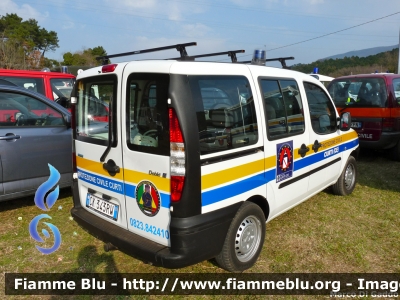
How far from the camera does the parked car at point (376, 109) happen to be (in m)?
6.11

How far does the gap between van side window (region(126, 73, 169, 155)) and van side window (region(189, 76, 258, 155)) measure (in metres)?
0.24

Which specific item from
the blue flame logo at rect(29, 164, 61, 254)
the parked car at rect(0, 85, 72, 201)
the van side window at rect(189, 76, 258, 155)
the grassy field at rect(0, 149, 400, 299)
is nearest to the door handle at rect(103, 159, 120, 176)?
the van side window at rect(189, 76, 258, 155)

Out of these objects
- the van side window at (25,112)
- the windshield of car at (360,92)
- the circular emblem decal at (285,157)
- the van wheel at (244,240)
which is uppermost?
the windshield of car at (360,92)

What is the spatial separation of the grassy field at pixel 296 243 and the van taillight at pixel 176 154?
1.03 meters

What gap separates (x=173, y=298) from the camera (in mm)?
2650

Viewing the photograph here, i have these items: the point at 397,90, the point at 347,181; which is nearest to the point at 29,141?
the point at 347,181

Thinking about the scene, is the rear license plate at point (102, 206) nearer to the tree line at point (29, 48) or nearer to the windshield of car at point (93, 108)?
the windshield of car at point (93, 108)

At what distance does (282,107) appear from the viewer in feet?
10.7

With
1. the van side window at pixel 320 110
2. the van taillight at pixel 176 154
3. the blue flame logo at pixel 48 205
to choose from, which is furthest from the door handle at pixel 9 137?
the van side window at pixel 320 110

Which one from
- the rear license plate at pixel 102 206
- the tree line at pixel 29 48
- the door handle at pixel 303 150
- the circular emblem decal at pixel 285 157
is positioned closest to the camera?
the rear license plate at pixel 102 206

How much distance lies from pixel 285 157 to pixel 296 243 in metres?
0.95

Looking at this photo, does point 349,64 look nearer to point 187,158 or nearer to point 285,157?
point 285,157

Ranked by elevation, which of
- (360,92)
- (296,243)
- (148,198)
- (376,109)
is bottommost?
(296,243)

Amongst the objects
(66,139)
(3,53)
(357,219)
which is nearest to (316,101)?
(357,219)
